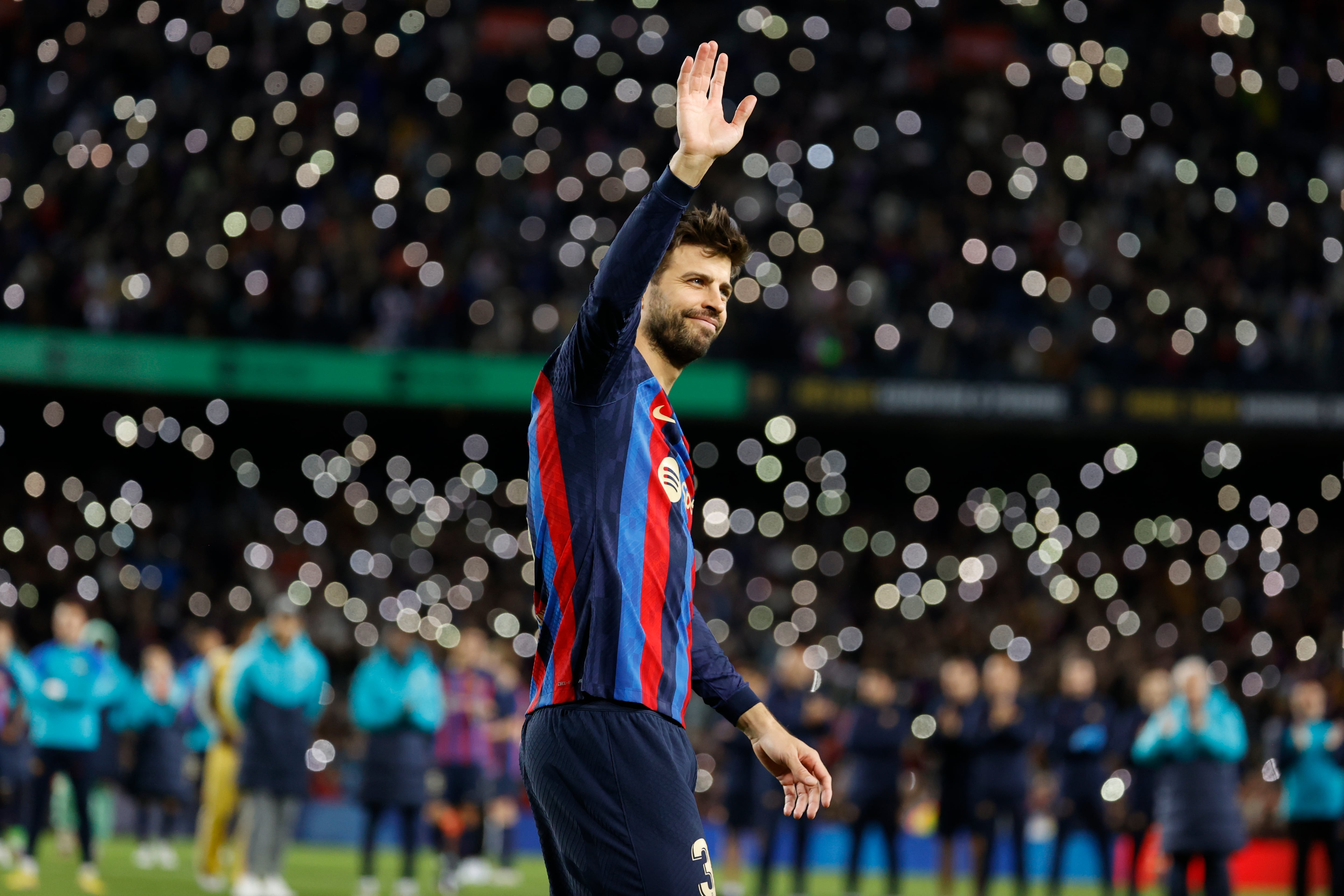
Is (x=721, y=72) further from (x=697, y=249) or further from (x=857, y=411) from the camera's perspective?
(x=857, y=411)

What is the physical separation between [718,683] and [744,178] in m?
22.7

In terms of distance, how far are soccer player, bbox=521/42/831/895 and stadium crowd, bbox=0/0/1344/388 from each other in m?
19.5

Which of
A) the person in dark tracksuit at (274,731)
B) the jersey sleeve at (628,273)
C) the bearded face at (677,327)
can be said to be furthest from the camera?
the person in dark tracksuit at (274,731)

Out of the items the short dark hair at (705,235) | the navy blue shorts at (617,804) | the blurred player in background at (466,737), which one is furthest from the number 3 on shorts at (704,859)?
the blurred player in background at (466,737)

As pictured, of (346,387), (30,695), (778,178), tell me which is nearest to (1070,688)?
(30,695)

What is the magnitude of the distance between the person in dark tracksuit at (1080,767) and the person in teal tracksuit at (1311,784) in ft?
5.77

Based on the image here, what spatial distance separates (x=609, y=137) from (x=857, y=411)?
23.0 ft

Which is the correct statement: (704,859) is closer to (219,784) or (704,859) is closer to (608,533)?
(608,533)

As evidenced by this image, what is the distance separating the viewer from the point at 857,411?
23000 millimetres

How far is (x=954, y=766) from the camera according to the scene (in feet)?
46.2

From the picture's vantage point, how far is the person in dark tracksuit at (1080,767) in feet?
44.9

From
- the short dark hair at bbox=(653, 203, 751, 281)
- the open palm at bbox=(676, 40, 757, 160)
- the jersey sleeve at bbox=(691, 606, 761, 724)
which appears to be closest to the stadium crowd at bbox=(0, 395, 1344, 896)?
the jersey sleeve at bbox=(691, 606, 761, 724)

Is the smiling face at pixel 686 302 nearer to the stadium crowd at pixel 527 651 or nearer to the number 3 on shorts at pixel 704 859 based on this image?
the number 3 on shorts at pixel 704 859

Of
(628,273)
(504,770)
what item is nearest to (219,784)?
(504,770)
